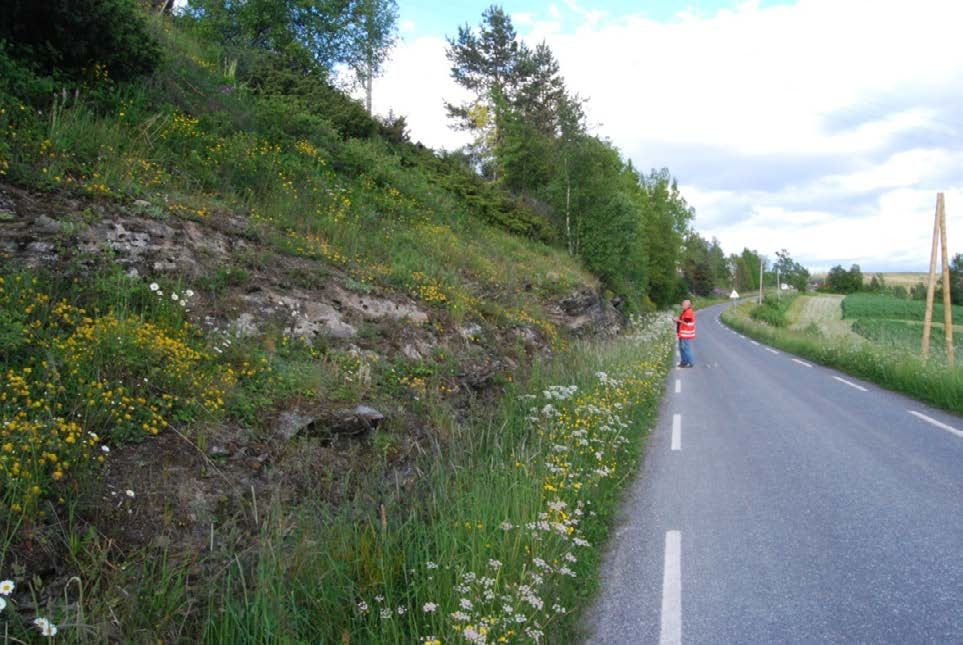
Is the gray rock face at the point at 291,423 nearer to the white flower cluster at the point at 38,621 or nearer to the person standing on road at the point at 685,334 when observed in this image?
the white flower cluster at the point at 38,621

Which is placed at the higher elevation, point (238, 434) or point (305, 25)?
point (305, 25)

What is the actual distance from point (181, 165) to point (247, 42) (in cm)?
1312

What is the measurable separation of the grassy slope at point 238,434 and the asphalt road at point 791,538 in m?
0.44

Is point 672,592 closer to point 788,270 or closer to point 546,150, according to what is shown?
point 546,150

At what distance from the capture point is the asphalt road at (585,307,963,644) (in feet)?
10.7

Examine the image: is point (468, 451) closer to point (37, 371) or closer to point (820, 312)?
point (37, 371)

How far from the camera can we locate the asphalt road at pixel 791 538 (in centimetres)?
325

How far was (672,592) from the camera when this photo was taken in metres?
3.63

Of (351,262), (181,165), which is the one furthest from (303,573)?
(181,165)

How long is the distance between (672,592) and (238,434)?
3341 millimetres

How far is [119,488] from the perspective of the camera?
319 centimetres

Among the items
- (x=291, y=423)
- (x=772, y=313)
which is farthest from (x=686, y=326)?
(x=772, y=313)

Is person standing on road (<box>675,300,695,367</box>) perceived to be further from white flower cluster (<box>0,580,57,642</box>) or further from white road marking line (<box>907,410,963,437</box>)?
white flower cluster (<box>0,580,57,642</box>)

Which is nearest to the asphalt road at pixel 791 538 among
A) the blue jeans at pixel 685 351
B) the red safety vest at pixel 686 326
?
the red safety vest at pixel 686 326
